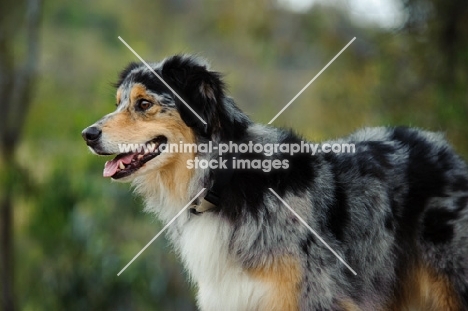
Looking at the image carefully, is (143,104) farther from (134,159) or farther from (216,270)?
(216,270)

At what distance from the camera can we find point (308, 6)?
13492mm

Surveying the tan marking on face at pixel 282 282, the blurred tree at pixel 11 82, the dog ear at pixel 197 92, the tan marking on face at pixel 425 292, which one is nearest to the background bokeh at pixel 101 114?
the blurred tree at pixel 11 82

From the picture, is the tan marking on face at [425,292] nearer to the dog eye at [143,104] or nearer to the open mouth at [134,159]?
the open mouth at [134,159]

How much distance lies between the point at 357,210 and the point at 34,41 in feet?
24.0

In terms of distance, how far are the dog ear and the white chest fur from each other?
502 mm

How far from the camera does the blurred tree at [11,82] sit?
960 centimetres

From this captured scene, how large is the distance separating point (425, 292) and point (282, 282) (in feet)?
3.48

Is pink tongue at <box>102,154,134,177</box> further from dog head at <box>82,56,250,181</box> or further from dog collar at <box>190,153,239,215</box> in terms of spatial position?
dog collar at <box>190,153,239,215</box>

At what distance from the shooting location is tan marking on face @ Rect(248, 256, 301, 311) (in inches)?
137

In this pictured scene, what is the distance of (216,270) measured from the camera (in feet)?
A: 12.1

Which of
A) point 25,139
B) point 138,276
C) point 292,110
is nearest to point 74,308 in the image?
point 138,276

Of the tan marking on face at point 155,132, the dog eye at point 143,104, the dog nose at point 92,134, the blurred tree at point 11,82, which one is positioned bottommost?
the dog nose at point 92,134

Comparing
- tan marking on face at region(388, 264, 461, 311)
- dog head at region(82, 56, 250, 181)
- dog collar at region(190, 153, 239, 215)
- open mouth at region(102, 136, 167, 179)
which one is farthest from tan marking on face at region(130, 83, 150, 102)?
tan marking on face at region(388, 264, 461, 311)

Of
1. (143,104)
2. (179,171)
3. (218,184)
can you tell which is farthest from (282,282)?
(143,104)
